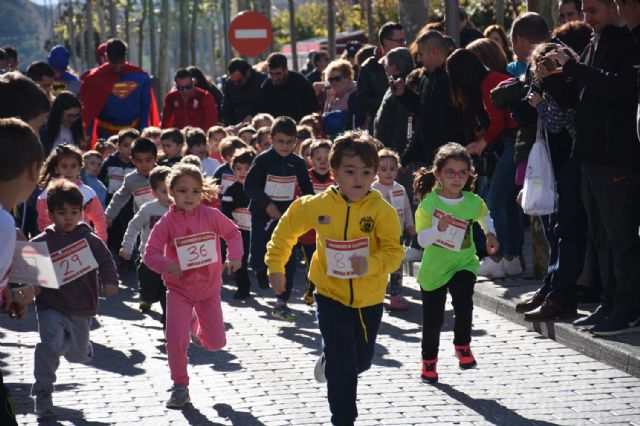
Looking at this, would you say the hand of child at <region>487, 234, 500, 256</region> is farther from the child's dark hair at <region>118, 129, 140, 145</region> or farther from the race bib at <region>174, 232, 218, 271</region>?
the child's dark hair at <region>118, 129, 140, 145</region>

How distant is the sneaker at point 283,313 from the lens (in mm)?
11828

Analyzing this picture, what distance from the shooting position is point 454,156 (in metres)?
9.14

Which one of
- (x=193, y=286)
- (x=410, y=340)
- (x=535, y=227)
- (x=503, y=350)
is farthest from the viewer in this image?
(x=535, y=227)

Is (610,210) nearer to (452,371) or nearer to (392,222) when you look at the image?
(452,371)

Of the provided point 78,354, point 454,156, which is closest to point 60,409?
point 78,354

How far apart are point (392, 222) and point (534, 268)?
5061 mm

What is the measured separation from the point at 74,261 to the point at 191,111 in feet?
37.4

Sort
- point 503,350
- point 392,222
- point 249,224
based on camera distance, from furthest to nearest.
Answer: point 249,224 < point 503,350 < point 392,222

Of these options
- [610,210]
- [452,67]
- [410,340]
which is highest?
[452,67]

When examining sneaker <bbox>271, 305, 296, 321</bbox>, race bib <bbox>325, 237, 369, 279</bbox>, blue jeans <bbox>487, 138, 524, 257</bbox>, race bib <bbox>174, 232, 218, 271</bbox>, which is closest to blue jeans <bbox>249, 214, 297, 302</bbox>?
sneaker <bbox>271, 305, 296, 321</bbox>

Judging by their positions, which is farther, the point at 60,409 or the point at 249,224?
the point at 249,224

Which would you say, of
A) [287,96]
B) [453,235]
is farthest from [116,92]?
[453,235]

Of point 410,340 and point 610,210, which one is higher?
point 610,210

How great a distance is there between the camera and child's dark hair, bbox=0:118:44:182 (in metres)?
5.22
